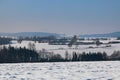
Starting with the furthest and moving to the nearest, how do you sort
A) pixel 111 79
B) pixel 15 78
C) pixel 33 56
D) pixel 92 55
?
pixel 33 56
pixel 92 55
pixel 15 78
pixel 111 79

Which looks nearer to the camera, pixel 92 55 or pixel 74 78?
pixel 74 78

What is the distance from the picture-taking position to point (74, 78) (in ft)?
49.9

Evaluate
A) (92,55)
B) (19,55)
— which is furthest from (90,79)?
(19,55)

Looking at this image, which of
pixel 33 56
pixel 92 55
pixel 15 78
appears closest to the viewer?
pixel 15 78

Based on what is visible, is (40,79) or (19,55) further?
(19,55)

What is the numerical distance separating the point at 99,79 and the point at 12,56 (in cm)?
5306

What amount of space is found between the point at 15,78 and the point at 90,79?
A: 4.10 m

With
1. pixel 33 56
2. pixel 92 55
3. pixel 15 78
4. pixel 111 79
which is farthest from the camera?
pixel 33 56

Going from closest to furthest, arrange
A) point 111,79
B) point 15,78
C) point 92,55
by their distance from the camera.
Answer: point 111,79 < point 15,78 < point 92,55

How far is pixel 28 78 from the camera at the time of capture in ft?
50.6

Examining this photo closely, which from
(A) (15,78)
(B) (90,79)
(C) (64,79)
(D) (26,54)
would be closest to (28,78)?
(A) (15,78)

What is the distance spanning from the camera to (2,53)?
6494cm

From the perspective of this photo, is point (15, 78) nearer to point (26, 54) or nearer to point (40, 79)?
point (40, 79)

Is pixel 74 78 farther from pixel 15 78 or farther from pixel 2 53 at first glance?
pixel 2 53
